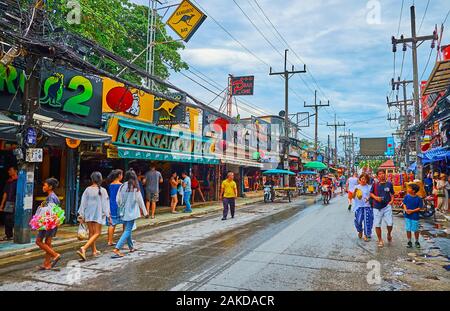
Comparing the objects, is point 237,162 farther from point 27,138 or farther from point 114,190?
point 27,138

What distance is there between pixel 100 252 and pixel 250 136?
2381 centimetres

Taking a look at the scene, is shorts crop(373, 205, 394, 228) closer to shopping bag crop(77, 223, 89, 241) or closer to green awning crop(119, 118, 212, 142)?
shopping bag crop(77, 223, 89, 241)

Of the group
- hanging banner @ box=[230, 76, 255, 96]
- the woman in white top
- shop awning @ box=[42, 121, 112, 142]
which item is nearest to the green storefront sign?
shop awning @ box=[42, 121, 112, 142]

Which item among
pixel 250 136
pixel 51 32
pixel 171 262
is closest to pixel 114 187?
pixel 171 262

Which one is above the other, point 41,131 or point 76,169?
point 41,131

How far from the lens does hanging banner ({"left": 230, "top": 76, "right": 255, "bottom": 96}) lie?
30.6 metres

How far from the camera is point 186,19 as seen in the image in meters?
15.2

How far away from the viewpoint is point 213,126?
23094 millimetres

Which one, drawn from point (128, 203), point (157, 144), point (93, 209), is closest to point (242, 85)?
point (157, 144)

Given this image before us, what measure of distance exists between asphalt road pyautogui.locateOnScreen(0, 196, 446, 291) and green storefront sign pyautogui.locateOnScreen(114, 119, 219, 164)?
446 centimetres

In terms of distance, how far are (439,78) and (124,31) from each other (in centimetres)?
1702

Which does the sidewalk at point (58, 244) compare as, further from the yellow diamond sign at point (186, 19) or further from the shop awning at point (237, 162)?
the yellow diamond sign at point (186, 19)

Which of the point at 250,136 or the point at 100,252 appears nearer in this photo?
the point at 100,252
